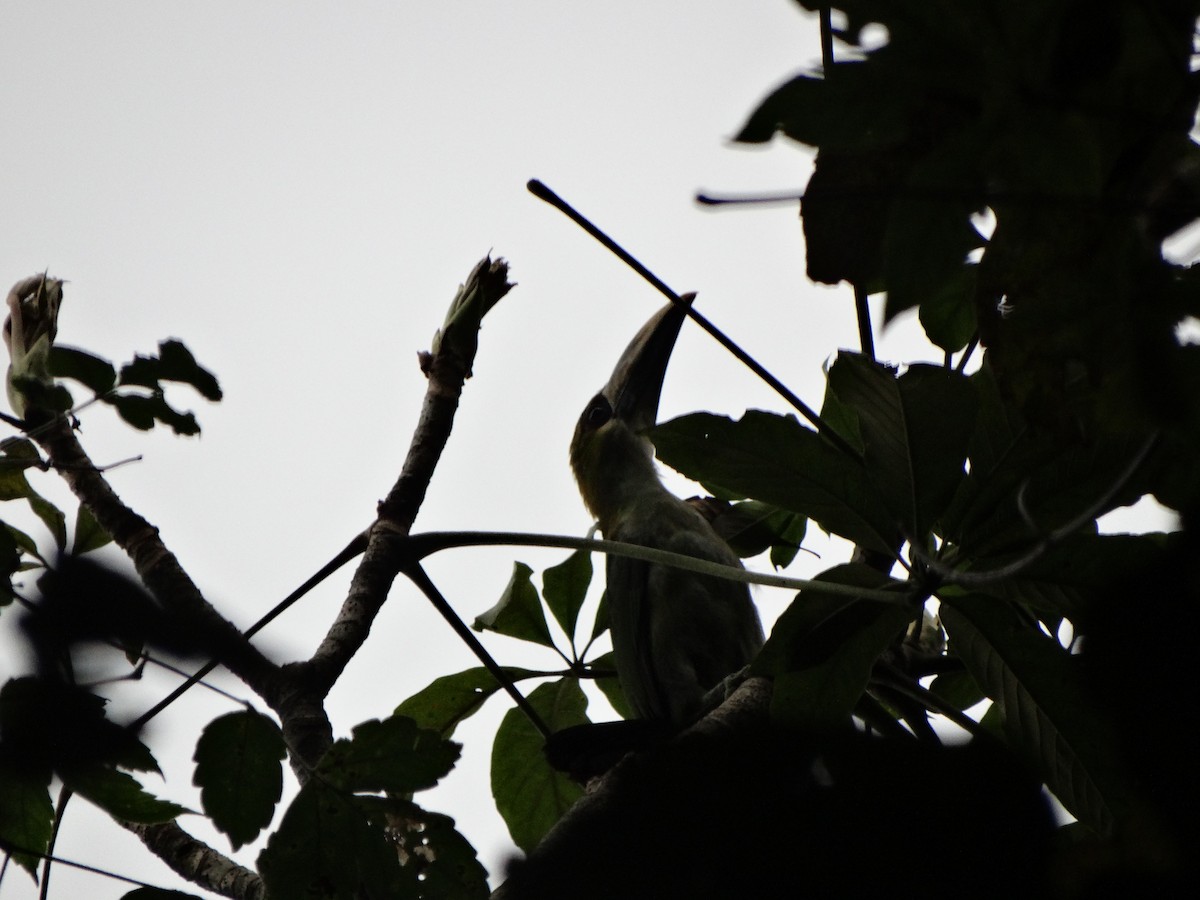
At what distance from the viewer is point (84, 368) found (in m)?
2.21

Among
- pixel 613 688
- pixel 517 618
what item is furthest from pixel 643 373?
pixel 517 618

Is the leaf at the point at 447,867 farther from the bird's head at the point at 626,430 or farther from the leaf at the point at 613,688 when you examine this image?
the bird's head at the point at 626,430

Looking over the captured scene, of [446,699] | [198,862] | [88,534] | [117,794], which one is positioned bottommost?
[117,794]

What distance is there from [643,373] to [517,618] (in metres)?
2.17

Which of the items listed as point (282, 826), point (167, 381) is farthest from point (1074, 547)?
point (167, 381)

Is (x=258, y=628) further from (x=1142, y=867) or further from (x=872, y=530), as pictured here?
(x=1142, y=867)

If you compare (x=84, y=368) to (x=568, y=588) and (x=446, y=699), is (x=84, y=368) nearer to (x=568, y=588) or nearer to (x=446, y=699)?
(x=446, y=699)

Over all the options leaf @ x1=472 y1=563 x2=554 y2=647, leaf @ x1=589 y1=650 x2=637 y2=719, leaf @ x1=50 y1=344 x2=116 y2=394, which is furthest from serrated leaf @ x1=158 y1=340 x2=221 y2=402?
leaf @ x1=589 y1=650 x2=637 y2=719

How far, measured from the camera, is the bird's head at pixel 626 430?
5.04 m

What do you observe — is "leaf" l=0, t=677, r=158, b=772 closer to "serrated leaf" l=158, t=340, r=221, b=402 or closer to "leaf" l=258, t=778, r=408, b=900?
"leaf" l=258, t=778, r=408, b=900

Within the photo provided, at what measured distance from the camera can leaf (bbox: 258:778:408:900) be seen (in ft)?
5.50

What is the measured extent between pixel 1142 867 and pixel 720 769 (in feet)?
1.71

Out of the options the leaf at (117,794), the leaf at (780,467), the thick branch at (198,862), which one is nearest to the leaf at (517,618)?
the thick branch at (198,862)

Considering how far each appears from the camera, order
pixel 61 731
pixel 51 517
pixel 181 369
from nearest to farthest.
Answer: pixel 61 731 < pixel 181 369 < pixel 51 517
